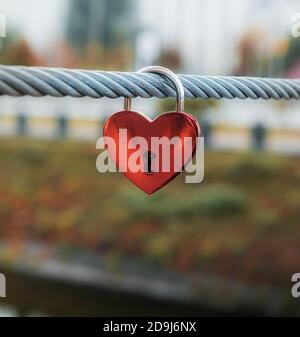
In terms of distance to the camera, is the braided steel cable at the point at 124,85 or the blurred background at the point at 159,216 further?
the blurred background at the point at 159,216

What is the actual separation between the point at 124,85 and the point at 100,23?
32.1 feet

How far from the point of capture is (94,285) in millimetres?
5305

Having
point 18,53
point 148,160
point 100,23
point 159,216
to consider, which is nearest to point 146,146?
point 148,160

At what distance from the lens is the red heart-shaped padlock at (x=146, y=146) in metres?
0.59

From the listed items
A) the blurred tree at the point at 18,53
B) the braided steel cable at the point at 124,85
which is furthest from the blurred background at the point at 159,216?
the braided steel cable at the point at 124,85

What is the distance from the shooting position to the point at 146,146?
23.6 inches

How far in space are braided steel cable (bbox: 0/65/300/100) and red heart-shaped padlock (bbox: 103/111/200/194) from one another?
2 centimetres

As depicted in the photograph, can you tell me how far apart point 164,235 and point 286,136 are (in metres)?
2.22

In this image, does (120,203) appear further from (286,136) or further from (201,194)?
(286,136)

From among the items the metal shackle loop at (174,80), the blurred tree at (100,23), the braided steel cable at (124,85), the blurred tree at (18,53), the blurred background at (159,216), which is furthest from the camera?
the blurred tree at (100,23)

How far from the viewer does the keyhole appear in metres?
0.60

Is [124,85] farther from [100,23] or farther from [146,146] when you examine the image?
[100,23]

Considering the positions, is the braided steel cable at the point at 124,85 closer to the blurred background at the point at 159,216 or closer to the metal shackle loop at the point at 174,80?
the metal shackle loop at the point at 174,80
